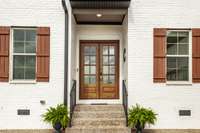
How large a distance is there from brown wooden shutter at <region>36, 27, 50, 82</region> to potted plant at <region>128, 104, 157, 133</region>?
276 cm

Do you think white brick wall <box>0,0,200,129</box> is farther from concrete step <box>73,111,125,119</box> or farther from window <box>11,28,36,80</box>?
concrete step <box>73,111,125,119</box>

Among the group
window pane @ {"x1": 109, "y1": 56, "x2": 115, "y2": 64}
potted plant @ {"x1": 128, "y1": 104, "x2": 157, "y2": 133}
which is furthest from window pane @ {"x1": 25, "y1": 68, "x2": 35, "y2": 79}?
potted plant @ {"x1": 128, "y1": 104, "x2": 157, "y2": 133}

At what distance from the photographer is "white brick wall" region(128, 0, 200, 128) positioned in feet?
24.9

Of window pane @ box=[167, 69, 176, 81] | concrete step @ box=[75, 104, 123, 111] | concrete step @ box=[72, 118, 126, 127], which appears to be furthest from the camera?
concrete step @ box=[75, 104, 123, 111]

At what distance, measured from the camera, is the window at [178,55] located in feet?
25.7

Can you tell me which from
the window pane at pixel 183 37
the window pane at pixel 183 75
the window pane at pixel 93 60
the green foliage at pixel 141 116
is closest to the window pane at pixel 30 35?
the window pane at pixel 93 60

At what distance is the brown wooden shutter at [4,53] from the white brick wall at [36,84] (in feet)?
0.62

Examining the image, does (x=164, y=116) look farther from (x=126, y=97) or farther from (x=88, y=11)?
(x=88, y=11)

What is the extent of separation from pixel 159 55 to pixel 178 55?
658 millimetres

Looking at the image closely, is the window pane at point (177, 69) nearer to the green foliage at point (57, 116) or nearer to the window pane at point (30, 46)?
the green foliage at point (57, 116)

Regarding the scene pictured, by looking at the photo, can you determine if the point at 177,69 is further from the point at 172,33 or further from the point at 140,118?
the point at 140,118

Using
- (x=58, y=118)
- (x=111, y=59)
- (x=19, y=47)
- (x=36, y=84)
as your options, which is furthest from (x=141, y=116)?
(x=19, y=47)

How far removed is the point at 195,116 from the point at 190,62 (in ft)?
5.43

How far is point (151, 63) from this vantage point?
7.66m
